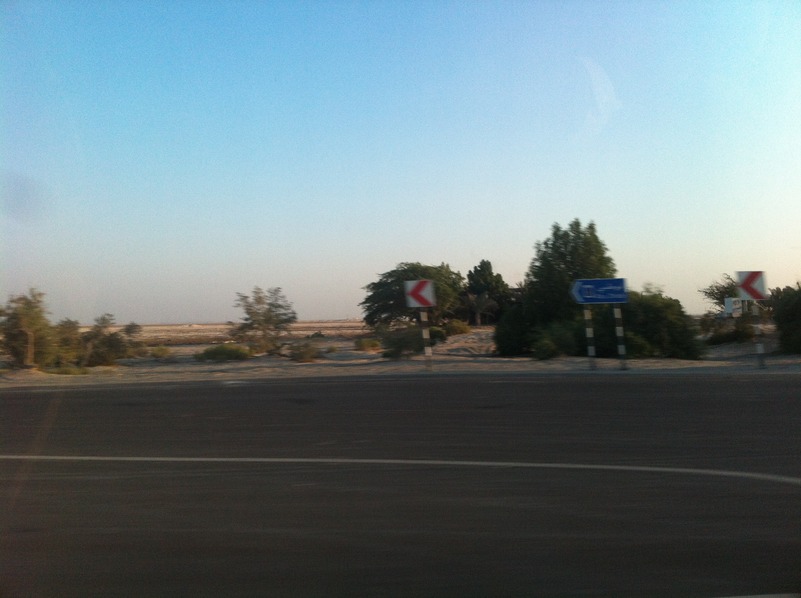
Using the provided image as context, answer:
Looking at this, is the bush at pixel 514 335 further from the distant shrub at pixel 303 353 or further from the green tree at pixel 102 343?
the green tree at pixel 102 343

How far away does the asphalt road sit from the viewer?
5715mm

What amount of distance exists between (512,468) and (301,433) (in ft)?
13.3

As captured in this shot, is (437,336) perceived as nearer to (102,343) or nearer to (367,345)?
(367,345)

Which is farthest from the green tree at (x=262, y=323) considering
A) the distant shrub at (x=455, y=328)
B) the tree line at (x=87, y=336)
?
the distant shrub at (x=455, y=328)

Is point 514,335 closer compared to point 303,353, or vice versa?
point 303,353

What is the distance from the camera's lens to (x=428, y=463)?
968 centimetres

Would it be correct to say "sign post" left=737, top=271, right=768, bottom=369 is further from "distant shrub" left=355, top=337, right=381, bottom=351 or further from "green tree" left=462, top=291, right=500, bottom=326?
"green tree" left=462, top=291, right=500, bottom=326

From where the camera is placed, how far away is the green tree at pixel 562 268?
113 feet

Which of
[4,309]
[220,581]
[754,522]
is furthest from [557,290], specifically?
[220,581]

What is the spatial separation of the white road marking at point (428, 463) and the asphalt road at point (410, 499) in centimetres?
4

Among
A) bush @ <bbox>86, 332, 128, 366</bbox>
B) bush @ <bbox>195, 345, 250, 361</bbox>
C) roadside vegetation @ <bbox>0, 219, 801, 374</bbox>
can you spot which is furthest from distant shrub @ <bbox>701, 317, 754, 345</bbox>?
bush @ <bbox>86, 332, 128, 366</bbox>

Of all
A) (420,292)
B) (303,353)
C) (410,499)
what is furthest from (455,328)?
(410,499)

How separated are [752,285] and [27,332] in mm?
25239

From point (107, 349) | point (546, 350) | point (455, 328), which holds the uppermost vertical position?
point (455, 328)
